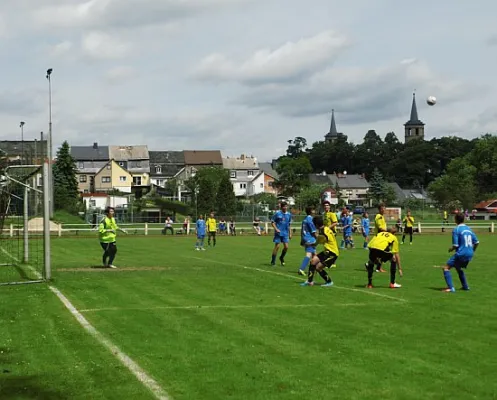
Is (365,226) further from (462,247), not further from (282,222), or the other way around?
(462,247)

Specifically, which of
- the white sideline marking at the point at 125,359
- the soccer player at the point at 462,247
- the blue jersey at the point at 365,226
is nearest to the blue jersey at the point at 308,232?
the soccer player at the point at 462,247

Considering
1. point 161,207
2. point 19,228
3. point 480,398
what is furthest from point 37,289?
point 161,207

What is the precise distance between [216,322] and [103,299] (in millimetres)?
3758

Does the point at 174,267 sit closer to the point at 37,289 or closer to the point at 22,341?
the point at 37,289

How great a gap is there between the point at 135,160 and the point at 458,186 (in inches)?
2412

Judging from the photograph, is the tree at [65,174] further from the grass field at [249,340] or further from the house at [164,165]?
the grass field at [249,340]

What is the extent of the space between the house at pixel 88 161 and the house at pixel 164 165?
29.8ft

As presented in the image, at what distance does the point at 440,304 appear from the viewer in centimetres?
1451

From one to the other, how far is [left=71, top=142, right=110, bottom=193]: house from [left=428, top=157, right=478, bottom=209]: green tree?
62298 millimetres

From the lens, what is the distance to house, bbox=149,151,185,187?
5719 inches

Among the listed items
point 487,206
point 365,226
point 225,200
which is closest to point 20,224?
point 365,226

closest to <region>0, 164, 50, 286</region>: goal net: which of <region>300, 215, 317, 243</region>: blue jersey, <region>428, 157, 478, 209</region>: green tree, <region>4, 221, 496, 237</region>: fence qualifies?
<region>300, 215, 317, 243</region>: blue jersey

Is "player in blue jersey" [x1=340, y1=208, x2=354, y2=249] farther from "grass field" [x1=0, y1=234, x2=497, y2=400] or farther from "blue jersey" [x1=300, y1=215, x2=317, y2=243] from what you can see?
"grass field" [x1=0, y1=234, x2=497, y2=400]

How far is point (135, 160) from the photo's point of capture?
473 ft
